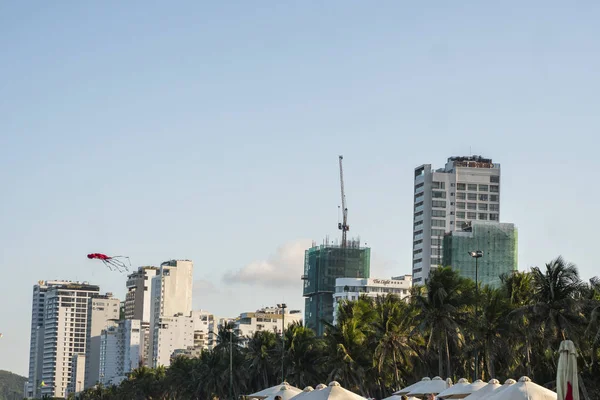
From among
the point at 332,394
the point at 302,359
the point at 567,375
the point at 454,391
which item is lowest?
the point at 332,394

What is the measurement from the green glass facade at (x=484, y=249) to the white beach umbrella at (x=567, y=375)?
163 meters

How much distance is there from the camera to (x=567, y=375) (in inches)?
997

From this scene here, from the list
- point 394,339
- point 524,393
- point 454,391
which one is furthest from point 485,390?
point 394,339

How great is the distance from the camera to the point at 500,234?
632 ft

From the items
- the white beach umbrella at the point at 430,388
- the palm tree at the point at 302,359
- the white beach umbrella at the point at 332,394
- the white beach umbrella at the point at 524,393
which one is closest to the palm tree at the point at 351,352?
the palm tree at the point at 302,359

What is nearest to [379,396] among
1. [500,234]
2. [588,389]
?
[588,389]

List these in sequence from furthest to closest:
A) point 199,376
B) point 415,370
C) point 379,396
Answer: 1. point 199,376
2. point 379,396
3. point 415,370

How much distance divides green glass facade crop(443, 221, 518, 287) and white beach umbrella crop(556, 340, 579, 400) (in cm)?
16260

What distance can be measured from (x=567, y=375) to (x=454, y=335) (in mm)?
51689

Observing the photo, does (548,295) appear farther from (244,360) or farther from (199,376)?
(199,376)

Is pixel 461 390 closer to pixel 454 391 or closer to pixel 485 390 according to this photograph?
pixel 454 391

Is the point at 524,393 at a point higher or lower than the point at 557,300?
lower

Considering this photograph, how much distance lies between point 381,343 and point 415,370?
878 centimetres

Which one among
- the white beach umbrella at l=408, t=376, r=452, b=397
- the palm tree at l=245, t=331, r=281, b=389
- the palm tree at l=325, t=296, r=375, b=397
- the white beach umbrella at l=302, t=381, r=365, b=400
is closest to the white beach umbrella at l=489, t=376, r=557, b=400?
the white beach umbrella at l=302, t=381, r=365, b=400
